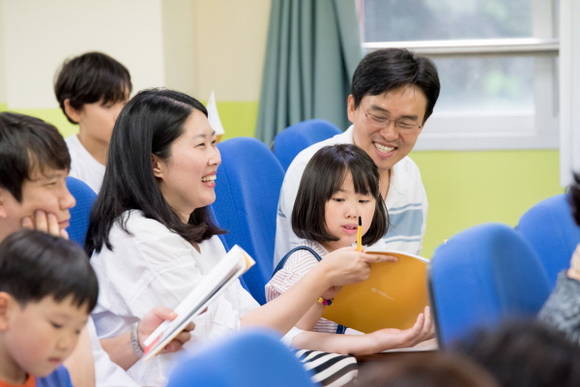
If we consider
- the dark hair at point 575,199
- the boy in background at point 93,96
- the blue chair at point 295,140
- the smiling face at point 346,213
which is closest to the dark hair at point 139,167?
the smiling face at point 346,213

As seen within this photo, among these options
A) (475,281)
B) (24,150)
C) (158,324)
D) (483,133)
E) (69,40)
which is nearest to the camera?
(475,281)

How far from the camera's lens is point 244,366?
2.77ft

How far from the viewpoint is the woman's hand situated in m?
1.65

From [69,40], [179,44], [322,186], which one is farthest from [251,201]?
[179,44]

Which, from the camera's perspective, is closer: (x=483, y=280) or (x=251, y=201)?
(x=483, y=280)

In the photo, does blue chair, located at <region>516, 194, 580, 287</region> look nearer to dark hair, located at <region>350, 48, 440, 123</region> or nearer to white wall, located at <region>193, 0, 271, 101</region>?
dark hair, located at <region>350, 48, 440, 123</region>

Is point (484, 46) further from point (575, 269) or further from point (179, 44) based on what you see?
point (575, 269)

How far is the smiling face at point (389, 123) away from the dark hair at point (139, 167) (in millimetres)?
947

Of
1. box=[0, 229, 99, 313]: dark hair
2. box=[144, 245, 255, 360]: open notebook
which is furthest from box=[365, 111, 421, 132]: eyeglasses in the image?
box=[0, 229, 99, 313]: dark hair

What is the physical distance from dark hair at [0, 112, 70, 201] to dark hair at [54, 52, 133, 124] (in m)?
1.55

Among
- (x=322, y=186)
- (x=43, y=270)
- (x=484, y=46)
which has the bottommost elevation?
(x=322, y=186)

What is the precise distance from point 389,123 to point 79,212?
1208 mm

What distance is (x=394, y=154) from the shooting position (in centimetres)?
281

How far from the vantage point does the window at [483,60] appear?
453cm
